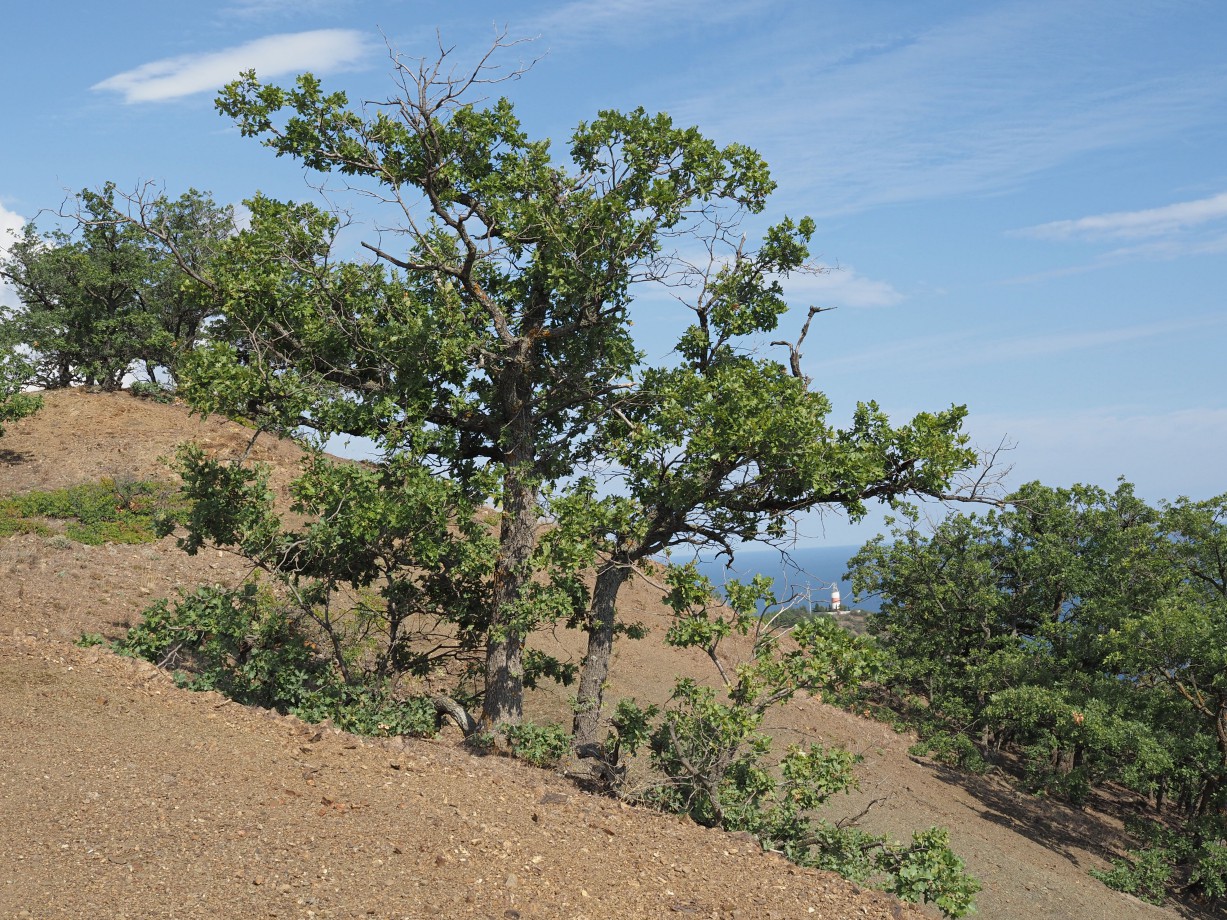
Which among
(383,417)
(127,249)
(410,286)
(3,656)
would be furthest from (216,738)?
(127,249)

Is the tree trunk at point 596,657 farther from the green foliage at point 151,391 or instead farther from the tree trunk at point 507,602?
the green foliage at point 151,391

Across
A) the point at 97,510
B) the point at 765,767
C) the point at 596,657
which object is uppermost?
the point at 596,657

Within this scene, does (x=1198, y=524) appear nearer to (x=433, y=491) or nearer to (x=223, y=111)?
(x=433, y=491)

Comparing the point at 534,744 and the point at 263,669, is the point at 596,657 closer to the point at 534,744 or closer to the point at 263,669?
the point at 534,744

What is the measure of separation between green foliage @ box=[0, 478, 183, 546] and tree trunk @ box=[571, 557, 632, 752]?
425 inches

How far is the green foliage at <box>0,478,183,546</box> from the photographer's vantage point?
18.6 metres

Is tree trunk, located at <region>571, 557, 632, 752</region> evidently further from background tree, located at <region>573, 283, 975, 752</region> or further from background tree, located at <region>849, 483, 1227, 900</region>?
background tree, located at <region>849, 483, 1227, 900</region>

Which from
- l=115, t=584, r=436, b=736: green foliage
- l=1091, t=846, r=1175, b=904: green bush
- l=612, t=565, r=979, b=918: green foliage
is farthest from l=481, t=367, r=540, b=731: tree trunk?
l=1091, t=846, r=1175, b=904: green bush

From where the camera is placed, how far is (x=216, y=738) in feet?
25.5

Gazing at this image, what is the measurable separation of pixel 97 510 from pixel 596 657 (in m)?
14.0

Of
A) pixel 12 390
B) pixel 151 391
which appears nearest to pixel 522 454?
pixel 12 390

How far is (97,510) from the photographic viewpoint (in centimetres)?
1978

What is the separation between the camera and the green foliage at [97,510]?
61.0 ft

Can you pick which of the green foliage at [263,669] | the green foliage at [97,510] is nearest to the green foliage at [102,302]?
the green foliage at [97,510]
